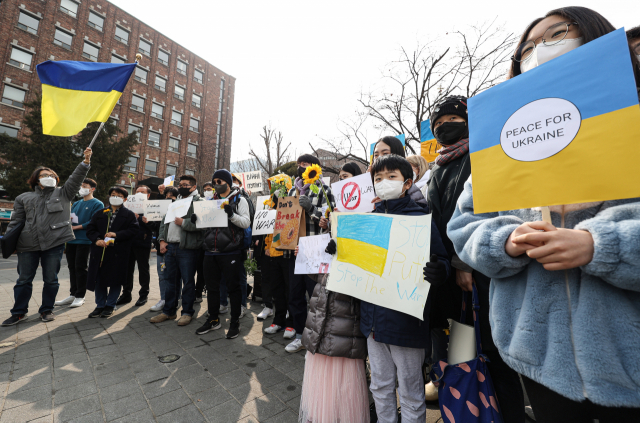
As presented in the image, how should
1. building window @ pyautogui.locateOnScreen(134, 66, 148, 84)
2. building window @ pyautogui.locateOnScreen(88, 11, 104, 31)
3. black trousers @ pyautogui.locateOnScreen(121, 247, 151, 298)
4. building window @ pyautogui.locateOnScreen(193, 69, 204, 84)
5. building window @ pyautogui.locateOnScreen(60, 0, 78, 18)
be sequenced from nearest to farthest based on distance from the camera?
1. black trousers @ pyautogui.locateOnScreen(121, 247, 151, 298)
2. building window @ pyautogui.locateOnScreen(60, 0, 78, 18)
3. building window @ pyautogui.locateOnScreen(88, 11, 104, 31)
4. building window @ pyautogui.locateOnScreen(134, 66, 148, 84)
5. building window @ pyautogui.locateOnScreen(193, 69, 204, 84)

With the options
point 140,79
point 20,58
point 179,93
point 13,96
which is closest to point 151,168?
point 140,79

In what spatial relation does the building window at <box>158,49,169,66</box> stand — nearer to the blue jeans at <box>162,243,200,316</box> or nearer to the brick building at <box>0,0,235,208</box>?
the brick building at <box>0,0,235,208</box>

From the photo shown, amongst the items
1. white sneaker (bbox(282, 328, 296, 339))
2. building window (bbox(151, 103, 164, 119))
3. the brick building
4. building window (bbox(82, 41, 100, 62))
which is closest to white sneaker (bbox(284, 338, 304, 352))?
white sneaker (bbox(282, 328, 296, 339))

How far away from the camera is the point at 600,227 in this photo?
2.57 ft

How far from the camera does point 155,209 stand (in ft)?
17.7

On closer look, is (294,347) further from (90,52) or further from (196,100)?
(196,100)

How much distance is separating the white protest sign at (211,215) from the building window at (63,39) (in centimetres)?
3044

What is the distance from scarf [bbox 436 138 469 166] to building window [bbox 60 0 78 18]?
3502 centimetres

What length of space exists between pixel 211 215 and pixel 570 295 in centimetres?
380

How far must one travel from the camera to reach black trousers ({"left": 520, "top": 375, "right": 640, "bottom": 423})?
0.82m

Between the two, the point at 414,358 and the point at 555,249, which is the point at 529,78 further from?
the point at 414,358

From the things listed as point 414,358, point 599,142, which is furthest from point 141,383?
point 599,142

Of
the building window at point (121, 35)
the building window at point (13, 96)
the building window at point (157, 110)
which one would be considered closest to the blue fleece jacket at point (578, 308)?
the building window at point (13, 96)

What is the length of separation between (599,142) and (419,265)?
1.02 m
